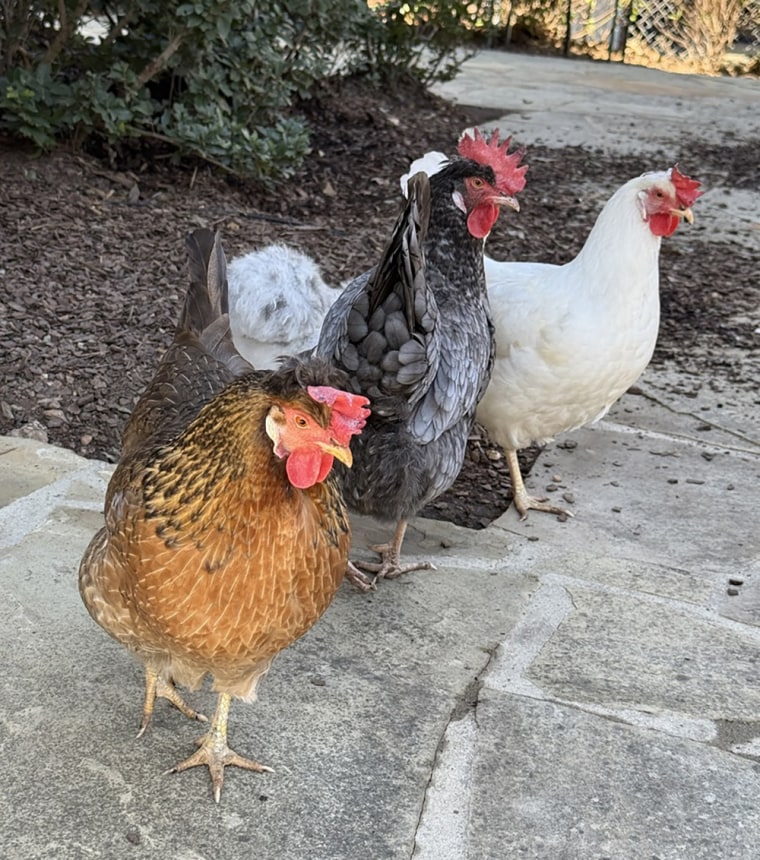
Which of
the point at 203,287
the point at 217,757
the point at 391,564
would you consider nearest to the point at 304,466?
the point at 217,757

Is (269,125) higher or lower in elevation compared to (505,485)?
higher

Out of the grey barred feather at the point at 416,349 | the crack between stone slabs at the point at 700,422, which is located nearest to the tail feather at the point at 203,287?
the grey barred feather at the point at 416,349

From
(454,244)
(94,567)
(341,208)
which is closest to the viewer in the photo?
(94,567)

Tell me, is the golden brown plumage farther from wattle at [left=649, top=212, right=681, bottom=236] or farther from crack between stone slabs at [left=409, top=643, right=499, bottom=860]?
wattle at [left=649, top=212, right=681, bottom=236]

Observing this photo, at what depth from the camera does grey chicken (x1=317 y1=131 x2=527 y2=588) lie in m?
3.37

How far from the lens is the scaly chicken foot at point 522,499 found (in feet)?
13.8

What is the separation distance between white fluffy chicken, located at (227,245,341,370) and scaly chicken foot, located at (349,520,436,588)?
89 centimetres

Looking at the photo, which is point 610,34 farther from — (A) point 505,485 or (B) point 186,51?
(A) point 505,485

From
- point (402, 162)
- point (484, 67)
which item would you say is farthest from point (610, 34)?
point (402, 162)

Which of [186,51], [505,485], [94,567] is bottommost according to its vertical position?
[505,485]

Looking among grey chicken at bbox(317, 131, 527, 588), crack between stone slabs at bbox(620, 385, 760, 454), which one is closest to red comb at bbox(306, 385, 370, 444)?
grey chicken at bbox(317, 131, 527, 588)

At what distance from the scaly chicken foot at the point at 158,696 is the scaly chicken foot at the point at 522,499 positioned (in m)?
1.69

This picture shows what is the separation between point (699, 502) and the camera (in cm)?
423

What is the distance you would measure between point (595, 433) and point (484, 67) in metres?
9.78
